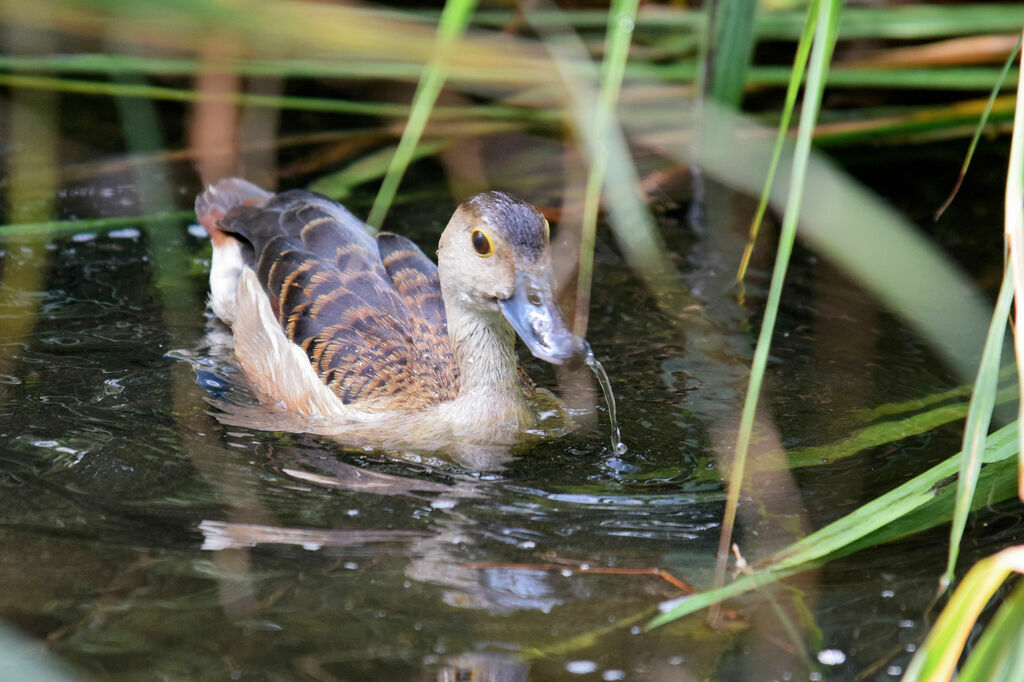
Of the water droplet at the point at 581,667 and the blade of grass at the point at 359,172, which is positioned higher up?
the blade of grass at the point at 359,172

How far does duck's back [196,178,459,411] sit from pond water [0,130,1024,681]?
350 millimetres

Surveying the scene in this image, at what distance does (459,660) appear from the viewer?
2.88 metres

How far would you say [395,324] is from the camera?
183 inches

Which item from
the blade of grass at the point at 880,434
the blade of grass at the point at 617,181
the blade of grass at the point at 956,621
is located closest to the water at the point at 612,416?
the blade of grass at the point at 617,181

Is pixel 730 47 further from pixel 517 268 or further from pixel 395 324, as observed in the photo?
pixel 517 268

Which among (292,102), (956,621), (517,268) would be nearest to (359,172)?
(292,102)

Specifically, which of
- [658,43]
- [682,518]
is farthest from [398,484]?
[658,43]

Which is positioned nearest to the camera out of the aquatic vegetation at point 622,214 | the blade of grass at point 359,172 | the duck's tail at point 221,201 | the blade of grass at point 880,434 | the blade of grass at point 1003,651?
the blade of grass at point 1003,651

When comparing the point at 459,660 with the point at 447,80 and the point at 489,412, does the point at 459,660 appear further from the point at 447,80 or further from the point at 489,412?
the point at 447,80

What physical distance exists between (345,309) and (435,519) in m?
1.32

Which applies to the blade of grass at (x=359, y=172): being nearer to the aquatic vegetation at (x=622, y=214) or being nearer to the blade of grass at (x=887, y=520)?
the aquatic vegetation at (x=622, y=214)

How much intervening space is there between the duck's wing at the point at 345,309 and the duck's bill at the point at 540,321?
673 mm

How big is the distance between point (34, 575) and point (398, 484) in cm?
115

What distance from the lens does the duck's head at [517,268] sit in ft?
12.3
